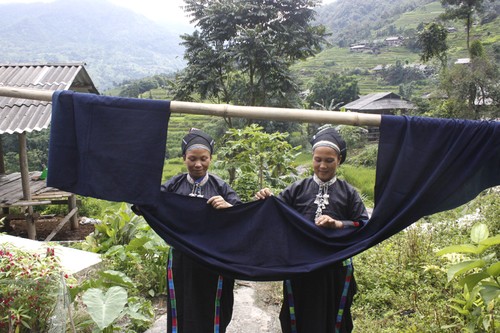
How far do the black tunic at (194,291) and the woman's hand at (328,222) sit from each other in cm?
51

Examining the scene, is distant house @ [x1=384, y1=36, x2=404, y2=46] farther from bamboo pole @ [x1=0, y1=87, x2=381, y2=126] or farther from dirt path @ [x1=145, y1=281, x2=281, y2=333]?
bamboo pole @ [x1=0, y1=87, x2=381, y2=126]

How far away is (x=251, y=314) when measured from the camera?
3500mm

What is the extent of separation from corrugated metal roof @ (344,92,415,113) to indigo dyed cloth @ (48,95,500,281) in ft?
80.0

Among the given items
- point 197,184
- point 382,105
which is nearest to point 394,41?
point 382,105

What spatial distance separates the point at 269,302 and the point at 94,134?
7.66 feet

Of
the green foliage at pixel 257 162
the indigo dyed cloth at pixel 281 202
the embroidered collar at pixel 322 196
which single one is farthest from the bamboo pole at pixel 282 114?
the green foliage at pixel 257 162

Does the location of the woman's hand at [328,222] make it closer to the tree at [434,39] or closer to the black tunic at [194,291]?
the black tunic at [194,291]

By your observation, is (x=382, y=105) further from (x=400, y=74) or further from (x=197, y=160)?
(x=197, y=160)

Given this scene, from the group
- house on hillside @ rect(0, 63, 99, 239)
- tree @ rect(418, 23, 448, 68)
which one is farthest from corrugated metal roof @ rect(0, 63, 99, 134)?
tree @ rect(418, 23, 448, 68)

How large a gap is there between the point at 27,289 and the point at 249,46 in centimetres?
1092

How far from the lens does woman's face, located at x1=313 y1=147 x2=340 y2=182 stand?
2.10 meters

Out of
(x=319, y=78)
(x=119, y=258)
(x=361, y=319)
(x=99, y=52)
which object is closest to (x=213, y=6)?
(x=119, y=258)

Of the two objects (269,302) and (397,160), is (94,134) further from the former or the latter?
(269,302)

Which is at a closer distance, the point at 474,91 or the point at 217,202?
the point at 217,202
